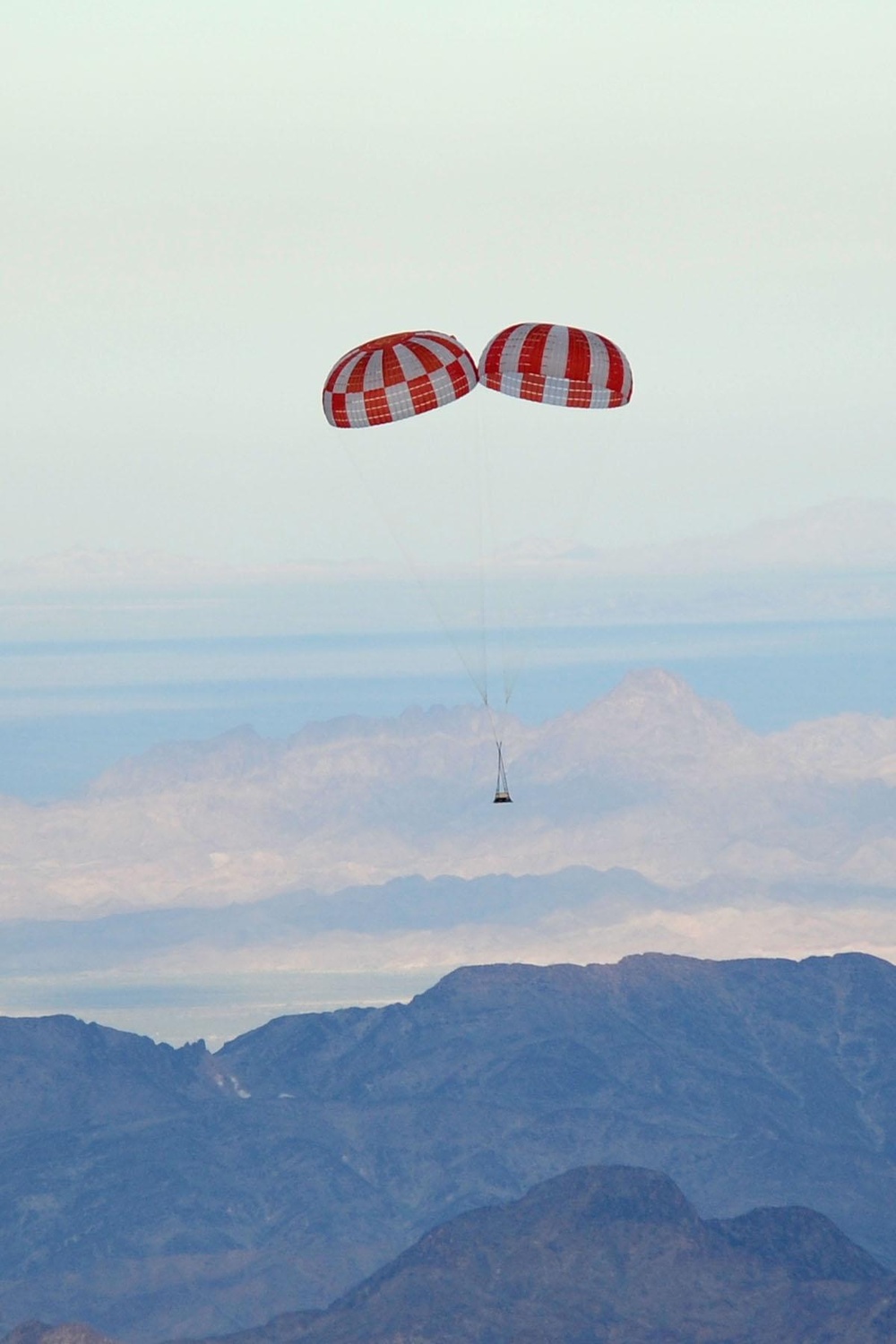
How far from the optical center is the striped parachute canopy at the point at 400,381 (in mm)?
108500

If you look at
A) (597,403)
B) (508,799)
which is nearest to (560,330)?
(597,403)

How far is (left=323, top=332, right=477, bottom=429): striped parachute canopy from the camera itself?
108 m

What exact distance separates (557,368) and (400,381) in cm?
741

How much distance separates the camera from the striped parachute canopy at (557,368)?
109 meters

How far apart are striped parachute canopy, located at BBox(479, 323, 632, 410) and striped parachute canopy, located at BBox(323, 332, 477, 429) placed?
1673mm

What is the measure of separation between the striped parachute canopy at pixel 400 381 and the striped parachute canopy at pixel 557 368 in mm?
1673

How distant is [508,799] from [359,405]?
805 inches

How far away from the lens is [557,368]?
358ft

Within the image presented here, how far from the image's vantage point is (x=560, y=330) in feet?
366

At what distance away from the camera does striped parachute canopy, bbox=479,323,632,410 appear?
10912 centimetres

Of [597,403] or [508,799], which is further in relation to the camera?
[597,403]

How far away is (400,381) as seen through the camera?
10888 centimetres

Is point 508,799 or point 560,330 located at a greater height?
point 560,330

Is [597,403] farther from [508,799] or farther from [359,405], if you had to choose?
Result: [508,799]
